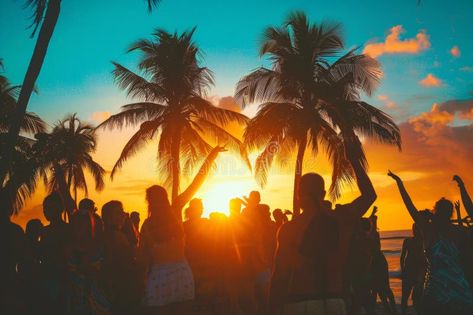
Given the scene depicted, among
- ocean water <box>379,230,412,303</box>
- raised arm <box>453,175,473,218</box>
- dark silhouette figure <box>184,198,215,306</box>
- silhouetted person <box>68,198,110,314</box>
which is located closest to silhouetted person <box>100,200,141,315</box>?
silhouetted person <box>68,198,110,314</box>

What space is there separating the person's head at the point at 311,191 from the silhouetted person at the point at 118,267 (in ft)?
8.81

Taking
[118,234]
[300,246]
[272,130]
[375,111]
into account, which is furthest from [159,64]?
[300,246]

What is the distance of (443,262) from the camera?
4457mm

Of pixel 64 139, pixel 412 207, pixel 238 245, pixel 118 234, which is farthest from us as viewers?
pixel 64 139

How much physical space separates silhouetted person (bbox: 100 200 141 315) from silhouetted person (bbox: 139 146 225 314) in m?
0.47

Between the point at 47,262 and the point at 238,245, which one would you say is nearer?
the point at 47,262

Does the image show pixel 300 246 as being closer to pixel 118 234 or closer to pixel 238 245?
pixel 118 234

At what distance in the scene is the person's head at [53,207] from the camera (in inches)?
192

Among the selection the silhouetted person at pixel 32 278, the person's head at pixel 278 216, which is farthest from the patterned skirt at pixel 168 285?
the person's head at pixel 278 216

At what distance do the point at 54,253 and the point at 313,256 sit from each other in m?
2.98

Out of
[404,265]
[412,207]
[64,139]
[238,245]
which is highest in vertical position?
[64,139]

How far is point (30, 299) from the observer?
4.62 meters

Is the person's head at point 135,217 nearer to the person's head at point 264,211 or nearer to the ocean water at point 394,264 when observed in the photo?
the person's head at point 264,211

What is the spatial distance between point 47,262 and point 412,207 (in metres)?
3.63
